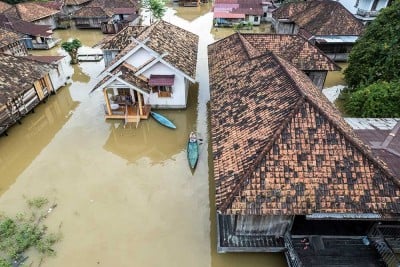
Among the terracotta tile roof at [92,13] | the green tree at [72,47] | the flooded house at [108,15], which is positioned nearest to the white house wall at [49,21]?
→ the flooded house at [108,15]

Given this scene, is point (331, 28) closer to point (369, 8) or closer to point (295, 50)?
point (369, 8)

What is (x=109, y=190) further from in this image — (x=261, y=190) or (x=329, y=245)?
(x=329, y=245)

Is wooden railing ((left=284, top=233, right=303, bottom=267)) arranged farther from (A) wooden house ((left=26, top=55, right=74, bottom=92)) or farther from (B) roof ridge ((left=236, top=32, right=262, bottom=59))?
(A) wooden house ((left=26, top=55, right=74, bottom=92))

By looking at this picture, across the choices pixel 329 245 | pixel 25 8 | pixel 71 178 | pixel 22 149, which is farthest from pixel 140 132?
pixel 25 8

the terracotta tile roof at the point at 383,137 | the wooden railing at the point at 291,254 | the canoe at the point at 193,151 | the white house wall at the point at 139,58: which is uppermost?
the white house wall at the point at 139,58

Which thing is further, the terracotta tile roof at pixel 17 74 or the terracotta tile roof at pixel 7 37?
the terracotta tile roof at pixel 7 37

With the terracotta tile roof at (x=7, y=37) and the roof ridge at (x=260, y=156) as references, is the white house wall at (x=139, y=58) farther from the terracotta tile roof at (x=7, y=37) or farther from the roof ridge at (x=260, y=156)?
the terracotta tile roof at (x=7, y=37)

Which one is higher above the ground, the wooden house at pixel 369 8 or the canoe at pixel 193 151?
the wooden house at pixel 369 8

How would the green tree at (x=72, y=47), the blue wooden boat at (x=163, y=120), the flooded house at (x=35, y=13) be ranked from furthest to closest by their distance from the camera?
1. the flooded house at (x=35, y=13)
2. the green tree at (x=72, y=47)
3. the blue wooden boat at (x=163, y=120)
